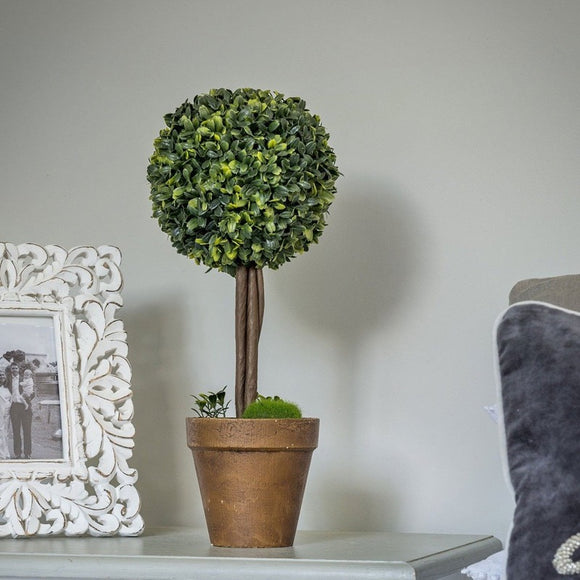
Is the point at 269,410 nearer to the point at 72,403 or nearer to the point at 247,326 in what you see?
the point at 247,326

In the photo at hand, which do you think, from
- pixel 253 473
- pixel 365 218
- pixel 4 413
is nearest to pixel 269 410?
pixel 253 473

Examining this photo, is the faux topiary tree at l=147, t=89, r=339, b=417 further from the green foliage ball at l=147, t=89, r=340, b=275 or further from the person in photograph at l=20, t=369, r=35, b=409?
the person in photograph at l=20, t=369, r=35, b=409

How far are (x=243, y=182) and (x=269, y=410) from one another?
0.31 m

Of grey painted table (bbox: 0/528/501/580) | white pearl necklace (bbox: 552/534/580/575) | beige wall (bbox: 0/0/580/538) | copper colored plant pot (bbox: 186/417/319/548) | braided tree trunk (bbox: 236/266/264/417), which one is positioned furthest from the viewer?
beige wall (bbox: 0/0/580/538)

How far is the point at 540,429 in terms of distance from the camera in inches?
34.9

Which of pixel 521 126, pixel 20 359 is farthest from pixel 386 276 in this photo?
pixel 20 359

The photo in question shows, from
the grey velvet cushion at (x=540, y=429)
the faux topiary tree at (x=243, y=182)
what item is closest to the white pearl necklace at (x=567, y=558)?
the grey velvet cushion at (x=540, y=429)

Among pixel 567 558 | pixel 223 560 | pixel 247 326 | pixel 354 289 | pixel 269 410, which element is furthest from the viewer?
pixel 354 289

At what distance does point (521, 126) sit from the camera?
162 centimetres

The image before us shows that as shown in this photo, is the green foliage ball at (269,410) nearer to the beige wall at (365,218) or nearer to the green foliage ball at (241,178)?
the green foliage ball at (241,178)

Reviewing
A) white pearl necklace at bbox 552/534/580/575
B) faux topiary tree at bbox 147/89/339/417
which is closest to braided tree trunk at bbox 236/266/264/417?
faux topiary tree at bbox 147/89/339/417

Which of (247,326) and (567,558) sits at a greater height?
(247,326)

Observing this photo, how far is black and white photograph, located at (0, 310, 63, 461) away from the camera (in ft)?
4.56

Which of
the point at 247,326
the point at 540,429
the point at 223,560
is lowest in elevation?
the point at 223,560
